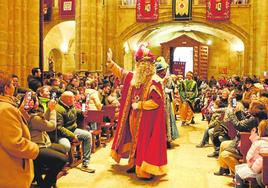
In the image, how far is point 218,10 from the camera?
19203 mm

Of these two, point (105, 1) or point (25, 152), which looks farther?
point (105, 1)

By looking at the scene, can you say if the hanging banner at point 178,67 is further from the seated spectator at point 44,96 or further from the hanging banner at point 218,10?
the seated spectator at point 44,96

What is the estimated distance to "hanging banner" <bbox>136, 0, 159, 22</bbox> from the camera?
19578 millimetres

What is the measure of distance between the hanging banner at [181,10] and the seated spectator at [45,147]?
52.2 feet

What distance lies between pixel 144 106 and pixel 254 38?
14.5m

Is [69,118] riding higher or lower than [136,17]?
lower

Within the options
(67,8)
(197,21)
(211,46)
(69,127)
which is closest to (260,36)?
(197,21)

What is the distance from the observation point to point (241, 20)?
63.6 feet

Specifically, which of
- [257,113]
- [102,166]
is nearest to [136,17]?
[102,166]

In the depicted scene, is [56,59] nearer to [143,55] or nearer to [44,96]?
[143,55]

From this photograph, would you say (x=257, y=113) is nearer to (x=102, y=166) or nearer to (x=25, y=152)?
(x=25, y=152)

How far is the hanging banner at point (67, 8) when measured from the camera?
20.0 m

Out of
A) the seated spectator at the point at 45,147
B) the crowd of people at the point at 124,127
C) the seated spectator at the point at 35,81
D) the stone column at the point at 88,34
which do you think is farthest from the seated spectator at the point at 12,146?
the stone column at the point at 88,34

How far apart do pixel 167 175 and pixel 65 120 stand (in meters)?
1.80
